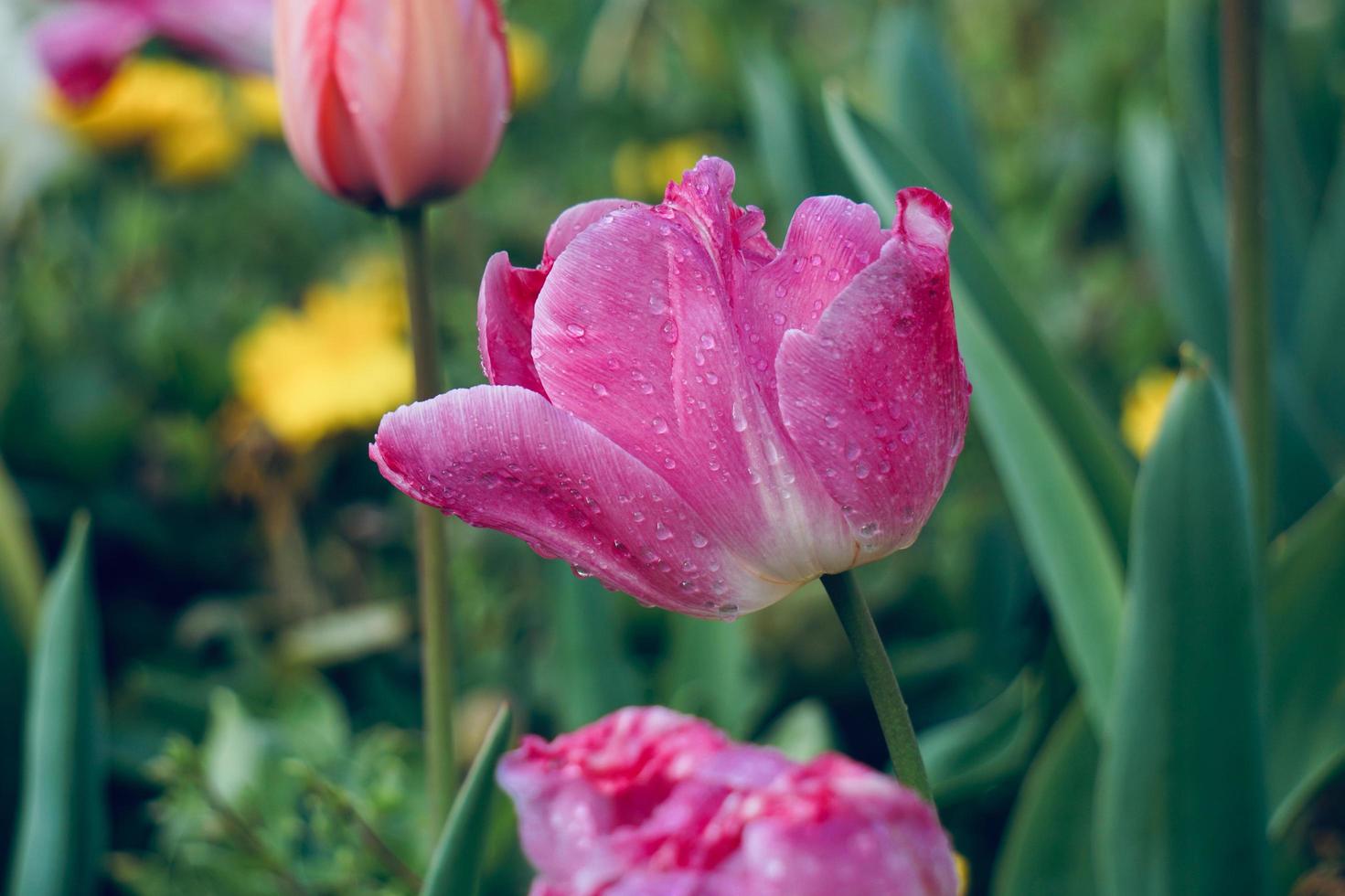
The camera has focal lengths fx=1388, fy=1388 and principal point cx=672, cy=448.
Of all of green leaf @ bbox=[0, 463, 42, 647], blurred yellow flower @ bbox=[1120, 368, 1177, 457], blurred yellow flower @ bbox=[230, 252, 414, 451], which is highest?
blurred yellow flower @ bbox=[1120, 368, 1177, 457]

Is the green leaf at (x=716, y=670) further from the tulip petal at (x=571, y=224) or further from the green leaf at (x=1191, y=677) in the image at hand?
the tulip petal at (x=571, y=224)

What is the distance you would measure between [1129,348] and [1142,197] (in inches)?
5.6

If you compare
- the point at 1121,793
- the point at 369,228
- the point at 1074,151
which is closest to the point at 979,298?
the point at 1121,793

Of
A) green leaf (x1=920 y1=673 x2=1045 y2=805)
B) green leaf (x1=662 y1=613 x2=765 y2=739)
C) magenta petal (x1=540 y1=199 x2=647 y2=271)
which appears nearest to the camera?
magenta petal (x1=540 y1=199 x2=647 y2=271)

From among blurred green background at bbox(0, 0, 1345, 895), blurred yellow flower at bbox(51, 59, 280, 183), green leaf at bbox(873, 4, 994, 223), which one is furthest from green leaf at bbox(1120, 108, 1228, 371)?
blurred yellow flower at bbox(51, 59, 280, 183)

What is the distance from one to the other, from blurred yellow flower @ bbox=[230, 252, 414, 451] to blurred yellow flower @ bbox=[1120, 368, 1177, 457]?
58cm

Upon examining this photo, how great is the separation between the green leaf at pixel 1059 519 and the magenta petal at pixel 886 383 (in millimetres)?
325

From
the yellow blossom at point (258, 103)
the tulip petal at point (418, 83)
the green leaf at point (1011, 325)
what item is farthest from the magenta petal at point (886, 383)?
the yellow blossom at point (258, 103)

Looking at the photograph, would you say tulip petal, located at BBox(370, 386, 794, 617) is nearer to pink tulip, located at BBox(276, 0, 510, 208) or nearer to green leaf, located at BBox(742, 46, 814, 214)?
pink tulip, located at BBox(276, 0, 510, 208)

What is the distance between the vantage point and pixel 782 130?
1.07m

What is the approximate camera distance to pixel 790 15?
216cm

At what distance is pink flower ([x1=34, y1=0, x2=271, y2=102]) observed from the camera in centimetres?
85

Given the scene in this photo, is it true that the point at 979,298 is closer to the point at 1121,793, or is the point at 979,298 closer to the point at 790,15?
the point at 1121,793

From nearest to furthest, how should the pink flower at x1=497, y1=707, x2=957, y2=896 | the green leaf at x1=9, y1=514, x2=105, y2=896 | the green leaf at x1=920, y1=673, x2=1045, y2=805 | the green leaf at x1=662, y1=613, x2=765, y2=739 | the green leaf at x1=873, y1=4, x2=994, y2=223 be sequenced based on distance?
Result: the pink flower at x1=497, y1=707, x2=957, y2=896
the green leaf at x1=9, y1=514, x2=105, y2=896
the green leaf at x1=920, y1=673, x2=1045, y2=805
the green leaf at x1=662, y1=613, x2=765, y2=739
the green leaf at x1=873, y1=4, x2=994, y2=223
